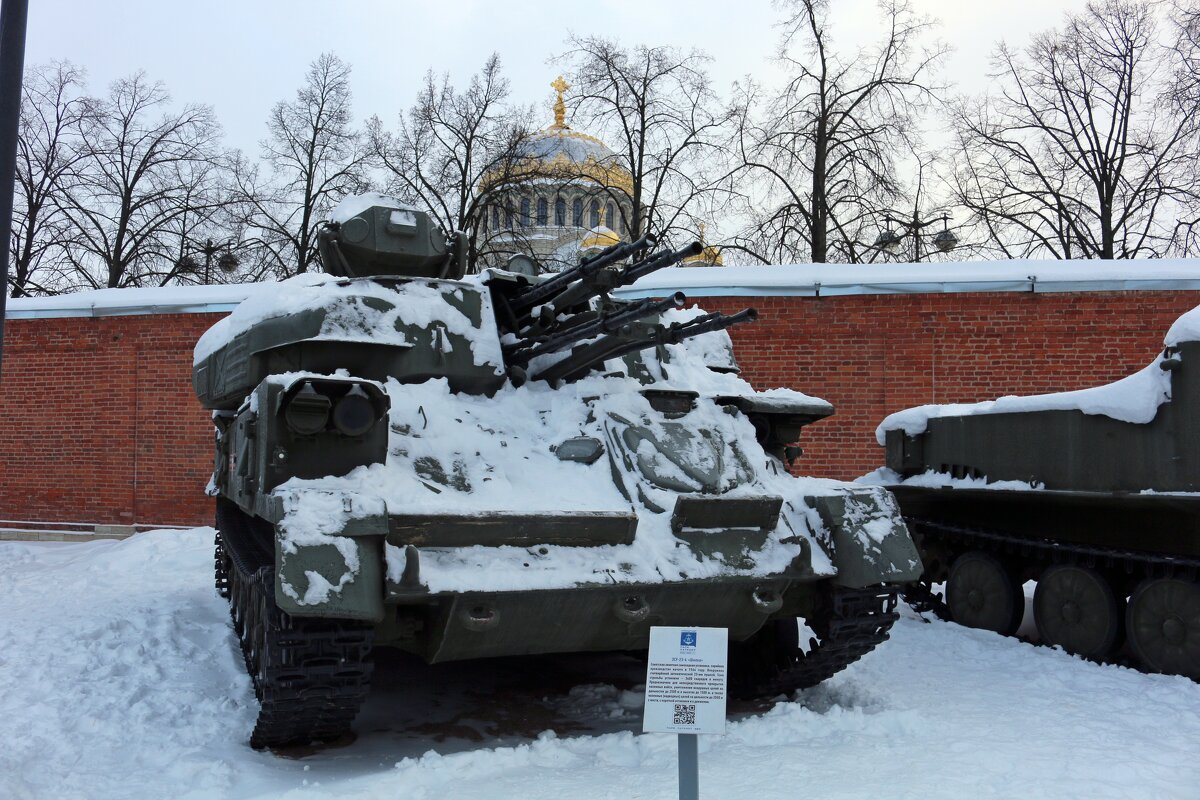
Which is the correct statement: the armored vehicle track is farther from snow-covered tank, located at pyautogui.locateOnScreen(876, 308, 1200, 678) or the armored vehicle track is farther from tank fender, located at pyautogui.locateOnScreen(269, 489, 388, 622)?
tank fender, located at pyautogui.locateOnScreen(269, 489, 388, 622)

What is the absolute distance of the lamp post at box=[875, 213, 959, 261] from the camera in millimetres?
20078

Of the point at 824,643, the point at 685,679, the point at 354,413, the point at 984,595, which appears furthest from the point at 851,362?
the point at 685,679

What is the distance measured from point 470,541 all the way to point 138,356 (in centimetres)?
Result: 1078

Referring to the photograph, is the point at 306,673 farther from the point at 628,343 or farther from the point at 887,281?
the point at 887,281

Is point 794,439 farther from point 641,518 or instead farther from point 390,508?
point 390,508

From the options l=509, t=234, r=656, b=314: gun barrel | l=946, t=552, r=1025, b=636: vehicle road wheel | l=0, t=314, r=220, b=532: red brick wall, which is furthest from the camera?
l=0, t=314, r=220, b=532: red brick wall

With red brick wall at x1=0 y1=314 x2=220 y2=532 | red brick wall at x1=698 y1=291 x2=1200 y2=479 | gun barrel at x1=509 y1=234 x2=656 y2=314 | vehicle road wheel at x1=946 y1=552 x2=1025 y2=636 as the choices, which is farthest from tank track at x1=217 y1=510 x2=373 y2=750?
red brick wall at x1=0 y1=314 x2=220 y2=532

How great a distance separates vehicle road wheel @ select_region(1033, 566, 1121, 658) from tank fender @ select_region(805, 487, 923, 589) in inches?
104

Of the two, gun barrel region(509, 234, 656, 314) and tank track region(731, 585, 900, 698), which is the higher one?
gun barrel region(509, 234, 656, 314)

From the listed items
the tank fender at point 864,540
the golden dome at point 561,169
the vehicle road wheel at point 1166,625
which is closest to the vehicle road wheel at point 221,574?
the tank fender at point 864,540

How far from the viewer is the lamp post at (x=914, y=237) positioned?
20078 mm

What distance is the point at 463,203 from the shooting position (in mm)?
21453

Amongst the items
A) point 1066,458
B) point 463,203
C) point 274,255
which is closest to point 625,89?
point 463,203

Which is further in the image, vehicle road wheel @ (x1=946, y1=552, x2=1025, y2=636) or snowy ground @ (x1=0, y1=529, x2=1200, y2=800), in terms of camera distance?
vehicle road wheel @ (x1=946, y1=552, x2=1025, y2=636)
